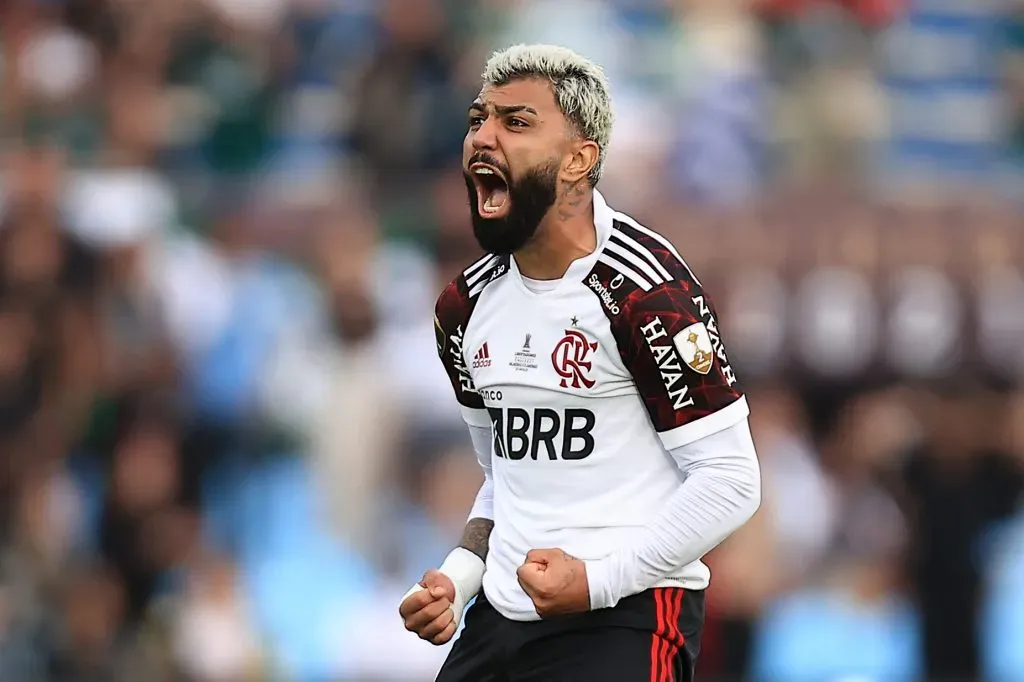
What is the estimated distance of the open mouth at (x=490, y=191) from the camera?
4.30m

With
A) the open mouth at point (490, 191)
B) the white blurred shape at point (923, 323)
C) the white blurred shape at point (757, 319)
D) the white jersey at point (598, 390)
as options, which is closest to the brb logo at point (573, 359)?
the white jersey at point (598, 390)

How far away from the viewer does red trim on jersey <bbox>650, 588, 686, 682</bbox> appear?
4.33 m

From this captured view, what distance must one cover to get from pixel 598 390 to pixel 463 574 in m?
0.65

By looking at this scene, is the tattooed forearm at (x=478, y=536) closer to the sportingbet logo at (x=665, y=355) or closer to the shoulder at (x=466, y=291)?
the shoulder at (x=466, y=291)

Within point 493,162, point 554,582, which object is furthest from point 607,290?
point 554,582

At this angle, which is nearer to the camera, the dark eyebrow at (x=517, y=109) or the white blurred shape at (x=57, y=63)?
the dark eyebrow at (x=517, y=109)

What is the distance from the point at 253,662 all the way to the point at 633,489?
5.44m

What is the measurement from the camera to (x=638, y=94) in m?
11.9

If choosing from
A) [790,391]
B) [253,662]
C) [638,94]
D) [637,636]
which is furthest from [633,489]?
[638,94]

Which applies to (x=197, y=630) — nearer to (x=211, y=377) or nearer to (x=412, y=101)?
(x=211, y=377)

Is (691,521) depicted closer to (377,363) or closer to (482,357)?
(482,357)

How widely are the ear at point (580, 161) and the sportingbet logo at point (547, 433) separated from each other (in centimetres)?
57

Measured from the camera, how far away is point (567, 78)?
431 centimetres

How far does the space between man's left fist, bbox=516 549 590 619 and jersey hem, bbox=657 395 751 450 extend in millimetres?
375
